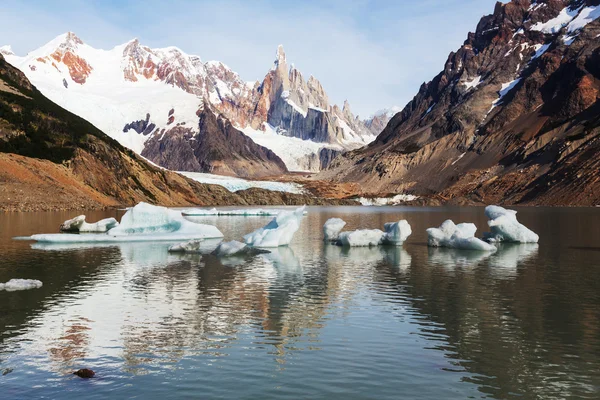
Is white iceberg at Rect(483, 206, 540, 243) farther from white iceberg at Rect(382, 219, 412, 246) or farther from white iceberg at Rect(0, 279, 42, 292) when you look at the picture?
white iceberg at Rect(0, 279, 42, 292)

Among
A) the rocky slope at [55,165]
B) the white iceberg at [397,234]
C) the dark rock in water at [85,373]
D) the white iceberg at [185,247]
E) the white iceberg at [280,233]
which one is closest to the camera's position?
the dark rock in water at [85,373]

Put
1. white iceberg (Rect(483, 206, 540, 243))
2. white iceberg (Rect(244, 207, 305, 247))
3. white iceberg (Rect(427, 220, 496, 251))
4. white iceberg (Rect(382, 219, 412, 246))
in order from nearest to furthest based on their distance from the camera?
white iceberg (Rect(427, 220, 496, 251)), white iceberg (Rect(244, 207, 305, 247)), white iceberg (Rect(382, 219, 412, 246)), white iceberg (Rect(483, 206, 540, 243))

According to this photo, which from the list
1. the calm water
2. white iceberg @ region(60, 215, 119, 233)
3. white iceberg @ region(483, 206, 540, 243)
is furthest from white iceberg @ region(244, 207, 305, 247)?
white iceberg @ region(60, 215, 119, 233)

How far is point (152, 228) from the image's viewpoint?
64.8m

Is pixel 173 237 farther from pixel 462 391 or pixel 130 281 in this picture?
pixel 462 391

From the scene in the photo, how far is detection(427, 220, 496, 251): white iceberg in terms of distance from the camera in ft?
176

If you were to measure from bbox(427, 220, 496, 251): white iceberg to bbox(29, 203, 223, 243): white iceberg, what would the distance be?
23.1 metres

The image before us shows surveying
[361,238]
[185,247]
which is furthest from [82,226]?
→ [361,238]

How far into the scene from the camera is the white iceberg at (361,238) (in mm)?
57375

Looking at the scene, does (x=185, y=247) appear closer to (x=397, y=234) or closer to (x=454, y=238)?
(x=397, y=234)

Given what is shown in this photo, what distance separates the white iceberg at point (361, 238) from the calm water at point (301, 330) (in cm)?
1352

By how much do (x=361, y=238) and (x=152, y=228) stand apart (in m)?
23.1

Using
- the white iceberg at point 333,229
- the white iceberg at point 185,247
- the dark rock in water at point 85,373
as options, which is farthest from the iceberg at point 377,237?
the dark rock in water at point 85,373

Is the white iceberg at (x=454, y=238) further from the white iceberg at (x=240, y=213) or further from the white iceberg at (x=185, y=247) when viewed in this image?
the white iceberg at (x=240, y=213)
